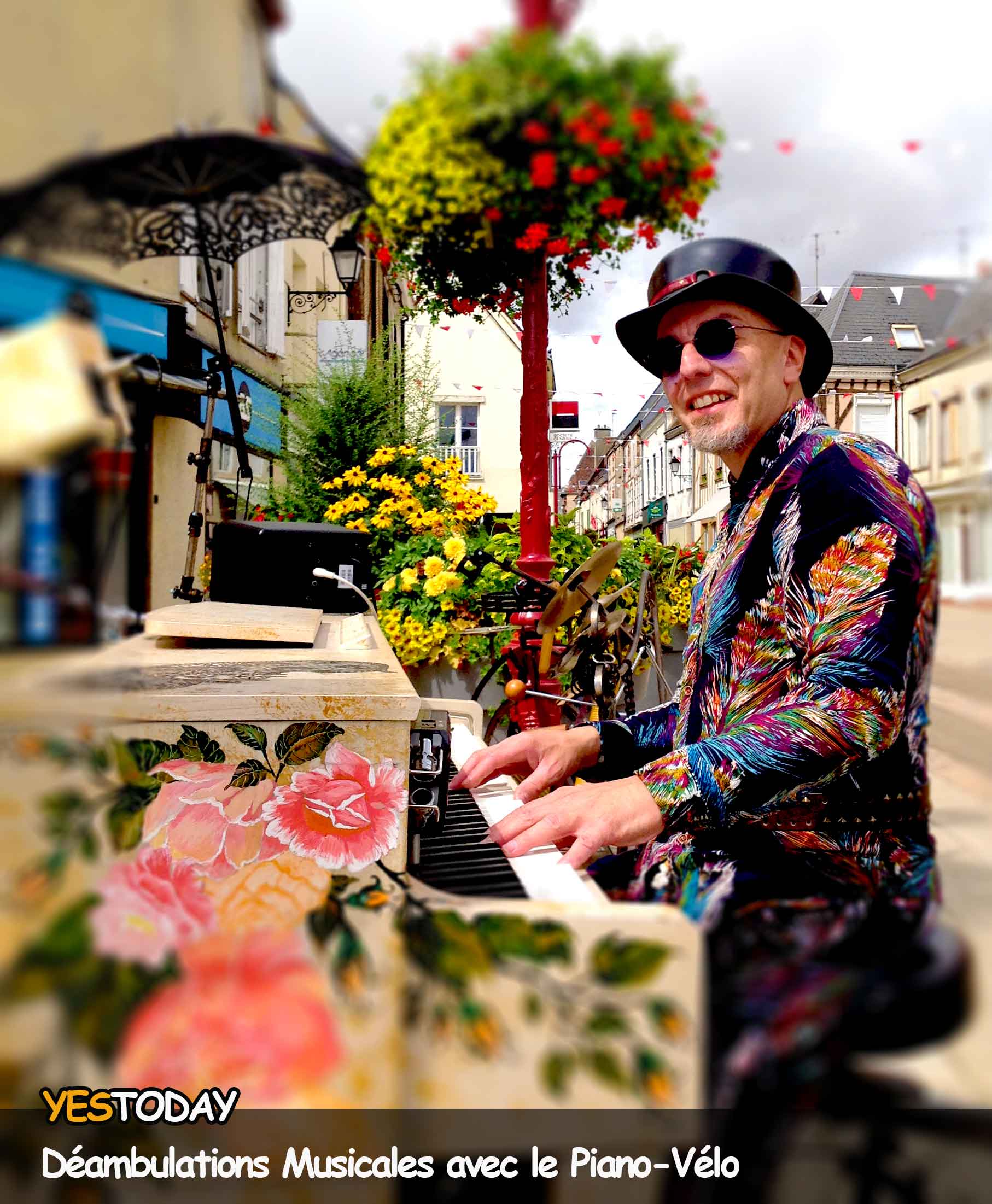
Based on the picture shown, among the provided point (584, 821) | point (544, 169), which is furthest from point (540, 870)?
point (544, 169)

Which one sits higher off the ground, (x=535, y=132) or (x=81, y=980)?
(x=535, y=132)

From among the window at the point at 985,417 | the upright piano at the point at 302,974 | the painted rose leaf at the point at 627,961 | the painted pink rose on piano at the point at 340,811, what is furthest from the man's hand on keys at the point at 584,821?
the window at the point at 985,417

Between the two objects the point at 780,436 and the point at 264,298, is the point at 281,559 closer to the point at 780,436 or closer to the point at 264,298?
the point at 264,298

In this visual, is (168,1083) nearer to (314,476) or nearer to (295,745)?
(295,745)

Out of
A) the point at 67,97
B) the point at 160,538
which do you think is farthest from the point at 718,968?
the point at 160,538

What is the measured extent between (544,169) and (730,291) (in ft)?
1.66

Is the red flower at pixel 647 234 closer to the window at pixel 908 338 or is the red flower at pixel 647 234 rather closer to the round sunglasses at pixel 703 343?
the window at pixel 908 338

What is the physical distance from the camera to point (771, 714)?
1.06 m

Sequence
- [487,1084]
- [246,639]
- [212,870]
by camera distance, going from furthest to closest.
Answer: [246,639] → [212,870] → [487,1084]

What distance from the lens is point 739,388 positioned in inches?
51.9

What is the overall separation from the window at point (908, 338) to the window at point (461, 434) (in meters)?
0.91

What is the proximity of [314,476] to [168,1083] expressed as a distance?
137cm

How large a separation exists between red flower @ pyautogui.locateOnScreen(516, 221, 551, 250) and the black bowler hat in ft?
0.41

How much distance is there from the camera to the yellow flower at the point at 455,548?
2309mm
